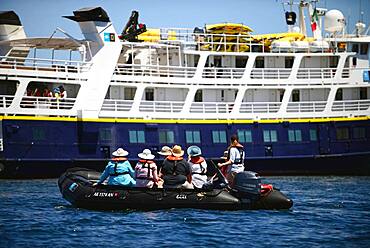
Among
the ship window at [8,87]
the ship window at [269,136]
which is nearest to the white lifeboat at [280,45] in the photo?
the ship window at [269,136]

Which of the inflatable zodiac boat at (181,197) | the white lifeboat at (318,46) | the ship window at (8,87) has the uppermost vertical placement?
the white lifeboat at (318,46)

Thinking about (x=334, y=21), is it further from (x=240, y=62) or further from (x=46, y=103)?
(x=46, y=103)

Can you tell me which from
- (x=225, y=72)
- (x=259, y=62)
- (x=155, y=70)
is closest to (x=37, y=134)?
(x=155, y=70)

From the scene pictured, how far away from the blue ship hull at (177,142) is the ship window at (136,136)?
5 centimetres

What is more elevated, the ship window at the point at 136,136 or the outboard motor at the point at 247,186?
the ship window at the point at 136,136

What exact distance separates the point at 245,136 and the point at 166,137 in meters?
3.53

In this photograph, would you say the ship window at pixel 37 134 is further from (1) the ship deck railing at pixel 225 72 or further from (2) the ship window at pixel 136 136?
(1) the ship deck railing at pixel 225 72

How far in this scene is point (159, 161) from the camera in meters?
35.3

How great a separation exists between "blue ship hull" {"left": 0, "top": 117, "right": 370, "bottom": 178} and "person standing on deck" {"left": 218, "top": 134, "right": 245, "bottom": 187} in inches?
462

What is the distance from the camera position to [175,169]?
22.8 meters

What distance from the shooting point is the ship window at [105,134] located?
115ft

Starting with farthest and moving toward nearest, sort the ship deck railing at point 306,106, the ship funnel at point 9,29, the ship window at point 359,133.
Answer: the ship deck railing at point 306,106
the ship window at point 359,133
the ship funnel at point 9,29

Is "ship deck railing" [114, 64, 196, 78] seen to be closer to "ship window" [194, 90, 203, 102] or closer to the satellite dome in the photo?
"ship window" [194, 90, 203, 102]

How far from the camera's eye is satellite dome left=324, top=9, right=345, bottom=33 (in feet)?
138
